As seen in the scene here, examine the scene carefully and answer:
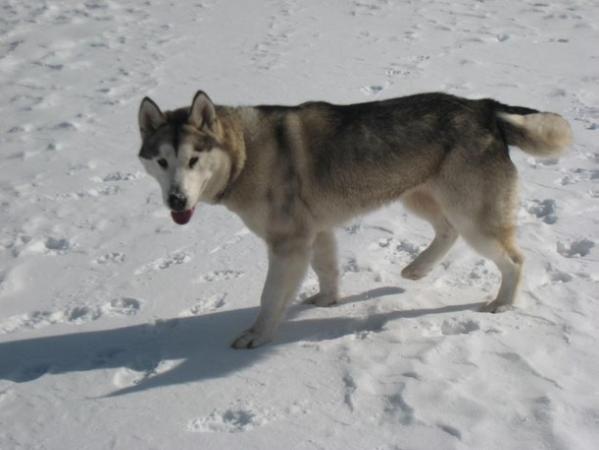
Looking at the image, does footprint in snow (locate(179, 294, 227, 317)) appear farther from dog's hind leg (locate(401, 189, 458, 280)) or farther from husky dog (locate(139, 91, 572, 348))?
dog's hind leg (locate(401, 189, 458, 280))

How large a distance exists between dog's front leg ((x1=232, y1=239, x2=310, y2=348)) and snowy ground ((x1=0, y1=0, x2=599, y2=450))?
0.52ft

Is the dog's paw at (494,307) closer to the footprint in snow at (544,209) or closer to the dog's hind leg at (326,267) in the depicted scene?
the dog's hind leg at (326,267)

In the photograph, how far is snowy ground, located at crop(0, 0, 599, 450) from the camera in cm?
Answer: 365

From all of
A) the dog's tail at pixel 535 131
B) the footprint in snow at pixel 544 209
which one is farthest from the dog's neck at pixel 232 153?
the footprint in snow at pixel 544 209

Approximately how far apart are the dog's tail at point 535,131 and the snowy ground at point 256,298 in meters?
1.00

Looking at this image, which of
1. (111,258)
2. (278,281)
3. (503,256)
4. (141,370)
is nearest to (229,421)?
(141,370)

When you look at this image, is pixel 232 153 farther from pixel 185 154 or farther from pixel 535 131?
pixel 535 131

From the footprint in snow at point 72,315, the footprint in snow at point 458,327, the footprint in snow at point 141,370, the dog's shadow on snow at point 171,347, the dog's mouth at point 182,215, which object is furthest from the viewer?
the footprint in snow at point 72,315

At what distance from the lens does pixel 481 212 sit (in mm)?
4727

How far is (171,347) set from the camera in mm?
4598

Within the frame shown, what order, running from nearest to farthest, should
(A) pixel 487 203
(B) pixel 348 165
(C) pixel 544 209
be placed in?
(A) pixel 487 203 → (B) pixel 348 165 → (C) pixel 544 209

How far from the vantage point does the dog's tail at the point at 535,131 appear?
4.78 m

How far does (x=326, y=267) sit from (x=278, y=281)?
23.9 inches

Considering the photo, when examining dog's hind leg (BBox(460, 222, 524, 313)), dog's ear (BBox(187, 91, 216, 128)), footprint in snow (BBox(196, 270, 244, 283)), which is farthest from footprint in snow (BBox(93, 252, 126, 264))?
dog's hind leg (BBox(460, 222, 524, 313))
